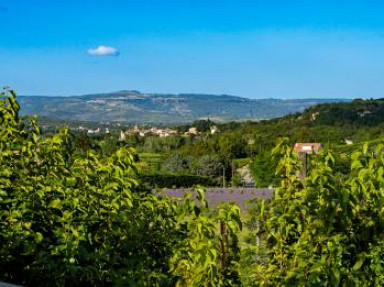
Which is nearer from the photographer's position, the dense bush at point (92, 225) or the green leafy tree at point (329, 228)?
the green leafy tree at point (329, 228)

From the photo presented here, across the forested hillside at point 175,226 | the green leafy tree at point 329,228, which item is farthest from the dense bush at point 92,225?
the green leafy tree at point 329,228

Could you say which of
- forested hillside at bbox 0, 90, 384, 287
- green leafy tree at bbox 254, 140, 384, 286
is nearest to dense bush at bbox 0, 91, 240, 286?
forested hillside at bbox 0, 90, 384, 287

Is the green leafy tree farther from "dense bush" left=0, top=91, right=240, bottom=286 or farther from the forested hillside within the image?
"dense bush" left=0, top=91, right=240, bottom=286

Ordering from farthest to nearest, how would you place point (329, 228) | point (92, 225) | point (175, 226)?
1. point (175, 226)
2. point (92, 225)
3. point (329, 228)

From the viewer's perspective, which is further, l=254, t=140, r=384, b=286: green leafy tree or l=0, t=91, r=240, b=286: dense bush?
l=0, t=91, r=240, b=286: dense bush

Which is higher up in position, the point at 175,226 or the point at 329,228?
the point at 329,228

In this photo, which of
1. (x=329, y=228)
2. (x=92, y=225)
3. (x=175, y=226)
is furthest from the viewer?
(x=175, y=226)

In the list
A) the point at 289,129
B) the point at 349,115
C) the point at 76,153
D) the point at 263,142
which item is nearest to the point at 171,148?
the point at 263,142

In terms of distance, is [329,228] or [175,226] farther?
[175,226]

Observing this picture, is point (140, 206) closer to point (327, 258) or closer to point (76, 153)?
point (76, 153)

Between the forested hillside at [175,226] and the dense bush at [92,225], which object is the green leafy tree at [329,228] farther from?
the dense bush at [92,225]

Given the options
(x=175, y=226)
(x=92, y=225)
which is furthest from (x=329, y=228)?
(x=92, y=225)

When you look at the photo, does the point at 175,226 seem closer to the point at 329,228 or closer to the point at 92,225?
the point at 92,225

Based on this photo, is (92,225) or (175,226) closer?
(92,225)
